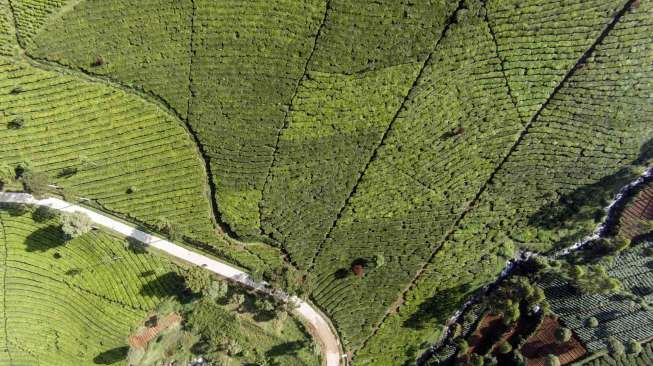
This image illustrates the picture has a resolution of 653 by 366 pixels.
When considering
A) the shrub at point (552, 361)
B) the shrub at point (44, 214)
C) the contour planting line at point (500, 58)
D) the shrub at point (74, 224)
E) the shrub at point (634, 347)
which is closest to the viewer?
the contour planting line at point (500, 58)

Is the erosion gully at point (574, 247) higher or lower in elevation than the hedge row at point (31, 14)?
lower

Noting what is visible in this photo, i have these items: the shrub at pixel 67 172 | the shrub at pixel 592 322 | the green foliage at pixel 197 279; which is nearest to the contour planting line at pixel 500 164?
the shrub at pixel 592 322

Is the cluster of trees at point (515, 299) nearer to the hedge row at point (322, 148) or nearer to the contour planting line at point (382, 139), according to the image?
the contour planting line at point (382, 139)


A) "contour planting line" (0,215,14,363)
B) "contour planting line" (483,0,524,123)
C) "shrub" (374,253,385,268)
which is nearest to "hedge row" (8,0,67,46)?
"contour planting line" (0,215,14,363)

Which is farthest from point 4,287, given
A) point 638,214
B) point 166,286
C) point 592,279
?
point 638,214

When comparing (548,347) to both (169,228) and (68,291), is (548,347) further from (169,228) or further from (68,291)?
(68,291)

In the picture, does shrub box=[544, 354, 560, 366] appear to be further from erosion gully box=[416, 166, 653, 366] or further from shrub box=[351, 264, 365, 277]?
shrub box=[351, 264, 365, 277]
